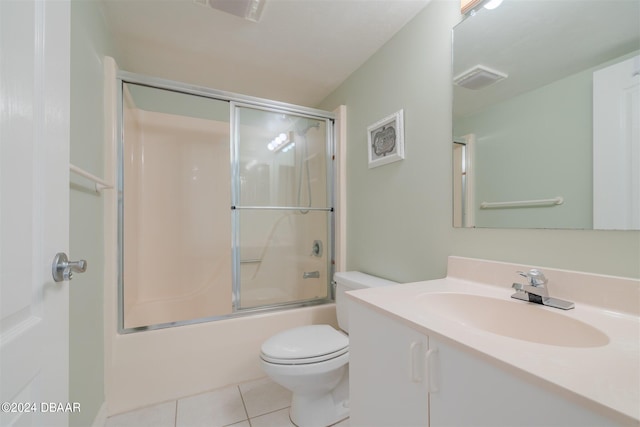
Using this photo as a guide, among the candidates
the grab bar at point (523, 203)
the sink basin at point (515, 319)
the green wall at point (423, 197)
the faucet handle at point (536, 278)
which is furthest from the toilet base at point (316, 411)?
the grab bar at point (523, 203)

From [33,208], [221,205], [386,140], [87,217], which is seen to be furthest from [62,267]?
[221,205]

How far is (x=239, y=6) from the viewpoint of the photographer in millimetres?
1286

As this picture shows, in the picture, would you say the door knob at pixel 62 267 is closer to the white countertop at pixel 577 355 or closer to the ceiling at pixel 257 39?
the white countertop at pixel 577 355

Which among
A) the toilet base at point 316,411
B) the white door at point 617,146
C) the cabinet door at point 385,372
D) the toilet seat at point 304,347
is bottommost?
the toilet base at point 316,411

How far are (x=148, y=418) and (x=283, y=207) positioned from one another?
147 cm

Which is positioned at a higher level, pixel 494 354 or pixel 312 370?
pixel 494 354

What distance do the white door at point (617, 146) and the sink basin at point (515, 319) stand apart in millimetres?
327

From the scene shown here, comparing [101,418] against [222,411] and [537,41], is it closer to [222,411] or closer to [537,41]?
[222,411]

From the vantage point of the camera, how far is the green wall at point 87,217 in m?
1.00

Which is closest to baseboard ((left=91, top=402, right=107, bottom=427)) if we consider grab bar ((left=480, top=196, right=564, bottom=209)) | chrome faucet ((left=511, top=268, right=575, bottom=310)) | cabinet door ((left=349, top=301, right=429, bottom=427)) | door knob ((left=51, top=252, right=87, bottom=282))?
door knob ((left=51, top=252, right=87, bottom=282))

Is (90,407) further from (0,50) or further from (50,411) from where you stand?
(0,50)

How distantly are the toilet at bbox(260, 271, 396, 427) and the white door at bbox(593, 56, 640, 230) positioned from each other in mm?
987

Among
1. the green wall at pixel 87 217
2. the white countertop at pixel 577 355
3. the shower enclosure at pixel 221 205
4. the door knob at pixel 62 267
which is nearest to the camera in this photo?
the white countertop at pixel 577 355

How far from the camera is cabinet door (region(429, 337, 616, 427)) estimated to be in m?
0.41
